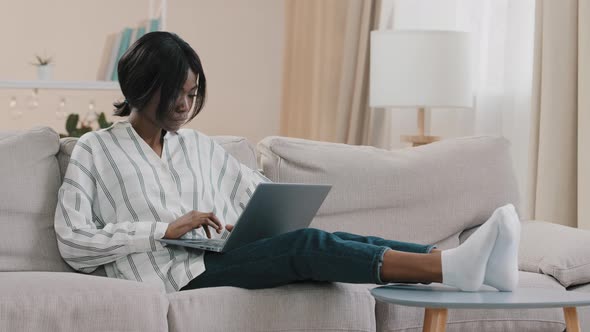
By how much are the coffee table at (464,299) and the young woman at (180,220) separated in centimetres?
4

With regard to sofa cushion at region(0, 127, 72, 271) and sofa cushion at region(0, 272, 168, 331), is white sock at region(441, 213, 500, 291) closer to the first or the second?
sofa cushion at region(0, 272, 168, 331)

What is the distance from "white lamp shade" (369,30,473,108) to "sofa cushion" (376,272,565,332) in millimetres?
1238

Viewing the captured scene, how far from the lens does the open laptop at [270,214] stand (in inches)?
82.9

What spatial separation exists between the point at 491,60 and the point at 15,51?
103 inches

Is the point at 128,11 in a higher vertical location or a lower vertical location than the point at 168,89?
higher

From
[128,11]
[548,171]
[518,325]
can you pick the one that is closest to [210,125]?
[128,11]

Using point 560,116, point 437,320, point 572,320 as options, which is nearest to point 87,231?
point 437,320

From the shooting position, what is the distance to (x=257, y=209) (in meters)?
2.12

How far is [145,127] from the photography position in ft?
8.11

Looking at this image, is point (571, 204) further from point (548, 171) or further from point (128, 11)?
point (128, 11)

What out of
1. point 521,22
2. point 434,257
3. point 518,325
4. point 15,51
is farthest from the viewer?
point 15,51

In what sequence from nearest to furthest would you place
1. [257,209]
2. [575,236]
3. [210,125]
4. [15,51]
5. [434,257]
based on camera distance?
[434,257] < [257,209] < [575,236] < [15,51] < [210,125]

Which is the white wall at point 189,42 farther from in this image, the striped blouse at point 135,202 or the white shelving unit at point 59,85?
the striped blouse at point 135,202

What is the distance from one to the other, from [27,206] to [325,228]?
0.85 m
